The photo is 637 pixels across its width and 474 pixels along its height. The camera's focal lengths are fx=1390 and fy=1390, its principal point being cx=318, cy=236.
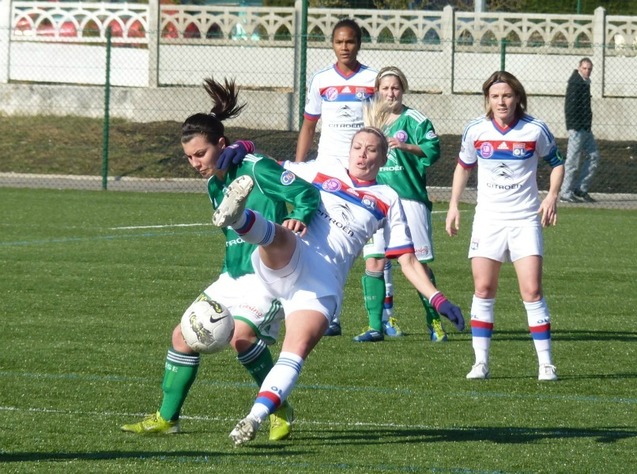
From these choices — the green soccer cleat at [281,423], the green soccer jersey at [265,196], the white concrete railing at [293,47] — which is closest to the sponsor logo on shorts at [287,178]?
the green soccer jersey at [265,196]

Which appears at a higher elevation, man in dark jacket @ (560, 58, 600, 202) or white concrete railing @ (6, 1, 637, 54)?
white concrete railing @ (6, 1, 637, 54)

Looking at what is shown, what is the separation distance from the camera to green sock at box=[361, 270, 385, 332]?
9523 mm

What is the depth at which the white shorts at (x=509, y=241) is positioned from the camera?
319 inches

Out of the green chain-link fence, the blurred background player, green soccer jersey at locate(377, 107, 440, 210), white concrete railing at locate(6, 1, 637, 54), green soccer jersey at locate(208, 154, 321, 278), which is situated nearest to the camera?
green soccer jersey at locate(208, 154, 321, 278)

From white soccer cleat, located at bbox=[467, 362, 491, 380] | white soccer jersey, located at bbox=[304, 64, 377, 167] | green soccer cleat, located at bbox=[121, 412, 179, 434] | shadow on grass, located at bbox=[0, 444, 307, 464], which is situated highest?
white soccer jersey, located at bbox=[304, 64, 377, 167]

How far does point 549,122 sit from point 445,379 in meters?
17.4

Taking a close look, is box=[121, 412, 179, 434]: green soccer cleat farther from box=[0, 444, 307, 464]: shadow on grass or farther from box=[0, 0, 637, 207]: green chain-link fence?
box=[0, 0, 637, 207]: green chain-link fence

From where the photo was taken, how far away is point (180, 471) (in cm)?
573

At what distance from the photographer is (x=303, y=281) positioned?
19.9 ft

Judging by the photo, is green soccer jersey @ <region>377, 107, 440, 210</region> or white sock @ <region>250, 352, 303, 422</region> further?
green soccer jersey @ <region>377, 107, 440, 210</region>

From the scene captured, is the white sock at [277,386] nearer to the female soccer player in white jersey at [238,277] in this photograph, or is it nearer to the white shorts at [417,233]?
the female soccer player in white jersey at [238,277]

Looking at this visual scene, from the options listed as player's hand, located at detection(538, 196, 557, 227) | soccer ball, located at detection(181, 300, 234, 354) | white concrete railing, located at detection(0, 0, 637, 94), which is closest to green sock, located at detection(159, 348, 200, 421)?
soccer ball, located at detection(181, 300, 234, 354)

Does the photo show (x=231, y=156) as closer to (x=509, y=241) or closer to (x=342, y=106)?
(x=509, y=241)

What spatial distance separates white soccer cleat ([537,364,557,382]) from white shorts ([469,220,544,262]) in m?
0.66
